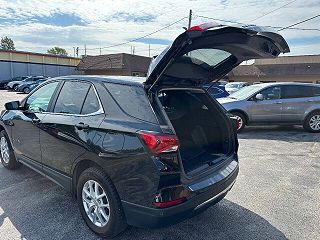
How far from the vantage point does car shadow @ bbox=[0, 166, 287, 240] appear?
2828mm

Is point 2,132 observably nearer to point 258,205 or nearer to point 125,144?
point 125,144

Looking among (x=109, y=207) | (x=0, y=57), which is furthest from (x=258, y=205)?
(x=0, y=57)

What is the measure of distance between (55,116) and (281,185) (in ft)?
11.5

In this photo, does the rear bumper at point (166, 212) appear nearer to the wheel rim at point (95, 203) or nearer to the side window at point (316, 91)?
the wheel rim at point (95, 203)

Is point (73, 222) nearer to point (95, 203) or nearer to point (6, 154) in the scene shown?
point (95, 203)

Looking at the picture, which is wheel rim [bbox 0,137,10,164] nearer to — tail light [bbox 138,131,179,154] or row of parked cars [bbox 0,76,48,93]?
tail light [bbox 138,131,179,154]

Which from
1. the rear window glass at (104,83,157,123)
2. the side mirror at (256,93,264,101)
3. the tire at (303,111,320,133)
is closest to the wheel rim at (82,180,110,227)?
the rear window glass at (104,83,157,123)

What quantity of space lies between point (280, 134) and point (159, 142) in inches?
267

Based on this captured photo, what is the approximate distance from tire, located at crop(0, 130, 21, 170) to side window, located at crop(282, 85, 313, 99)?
7.40m

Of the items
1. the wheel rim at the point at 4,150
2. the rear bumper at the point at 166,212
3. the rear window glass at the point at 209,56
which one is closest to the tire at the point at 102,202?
the rear bumper at the point at 166,212

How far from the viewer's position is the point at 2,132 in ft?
15.4

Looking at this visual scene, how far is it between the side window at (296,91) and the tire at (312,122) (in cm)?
65

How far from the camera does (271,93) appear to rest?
818 centimetres

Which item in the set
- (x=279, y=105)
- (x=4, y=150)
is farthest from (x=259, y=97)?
(x=4, y=150)
